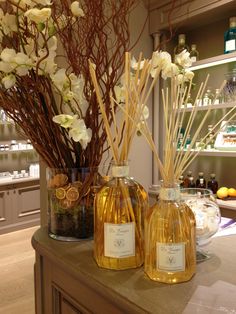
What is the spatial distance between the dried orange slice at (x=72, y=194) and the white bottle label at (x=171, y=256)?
1.08 ft

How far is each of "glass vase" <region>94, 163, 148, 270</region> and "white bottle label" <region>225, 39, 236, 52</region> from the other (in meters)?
1.90

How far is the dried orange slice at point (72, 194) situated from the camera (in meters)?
0.94

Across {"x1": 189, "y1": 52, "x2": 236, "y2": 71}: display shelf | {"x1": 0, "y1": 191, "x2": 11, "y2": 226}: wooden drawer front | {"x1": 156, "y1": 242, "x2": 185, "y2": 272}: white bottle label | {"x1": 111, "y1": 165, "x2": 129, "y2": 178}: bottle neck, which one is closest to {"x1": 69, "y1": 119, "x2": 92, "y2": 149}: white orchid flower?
{"x1": 111, "y1": 165, "x2": 129, "y2": 178}: bottle neck

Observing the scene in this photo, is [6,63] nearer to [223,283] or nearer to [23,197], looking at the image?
[223,283]

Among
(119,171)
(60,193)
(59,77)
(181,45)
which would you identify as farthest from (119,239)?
(181,45)

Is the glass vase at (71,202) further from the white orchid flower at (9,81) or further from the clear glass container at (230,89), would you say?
the clear glass container at (230,89)

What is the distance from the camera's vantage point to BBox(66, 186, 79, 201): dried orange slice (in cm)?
94

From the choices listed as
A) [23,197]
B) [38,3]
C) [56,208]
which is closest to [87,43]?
[38,3]

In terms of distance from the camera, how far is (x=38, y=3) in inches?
31.9

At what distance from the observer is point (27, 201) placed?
429 centimetres

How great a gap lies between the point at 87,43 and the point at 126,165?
0.38 m

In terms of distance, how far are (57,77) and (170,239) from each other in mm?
497

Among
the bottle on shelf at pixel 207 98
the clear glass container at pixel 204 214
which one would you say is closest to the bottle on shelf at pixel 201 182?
the bottle on shelf at pixel 207 98

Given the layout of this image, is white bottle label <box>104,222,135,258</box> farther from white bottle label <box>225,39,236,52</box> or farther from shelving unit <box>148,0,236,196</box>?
white bottle label <box>225,39,236,52</box>
